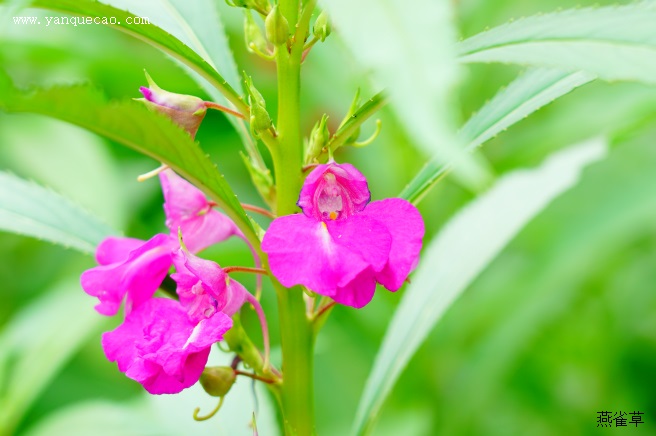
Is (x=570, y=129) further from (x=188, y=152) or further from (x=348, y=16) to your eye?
(x=348, y=16)

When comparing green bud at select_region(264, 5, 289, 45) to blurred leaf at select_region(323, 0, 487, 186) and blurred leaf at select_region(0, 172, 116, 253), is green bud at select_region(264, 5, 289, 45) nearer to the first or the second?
blurred leaf at select_region(323, 0, 487, 186)

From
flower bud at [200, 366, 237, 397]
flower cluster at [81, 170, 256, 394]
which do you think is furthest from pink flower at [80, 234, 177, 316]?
flower bud at [200, 366, 237, 397]

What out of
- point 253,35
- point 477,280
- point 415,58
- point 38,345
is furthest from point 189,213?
point 477,280

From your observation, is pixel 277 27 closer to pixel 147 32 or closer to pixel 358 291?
pixel 147 32

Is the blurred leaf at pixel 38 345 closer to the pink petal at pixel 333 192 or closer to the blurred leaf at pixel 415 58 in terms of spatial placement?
the pink petal at pixel 333 192

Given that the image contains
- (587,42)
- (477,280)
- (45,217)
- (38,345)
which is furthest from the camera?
(477,280)

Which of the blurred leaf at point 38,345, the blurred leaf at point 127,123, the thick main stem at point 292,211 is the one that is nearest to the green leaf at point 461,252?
the thick main stem at point 292,211
